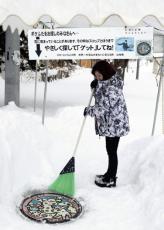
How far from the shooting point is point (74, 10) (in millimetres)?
5246

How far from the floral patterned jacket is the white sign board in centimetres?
97

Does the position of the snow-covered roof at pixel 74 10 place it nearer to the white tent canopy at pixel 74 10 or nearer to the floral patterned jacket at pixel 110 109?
the white tent canopy at pixel 74 10

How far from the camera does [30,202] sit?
495 cm

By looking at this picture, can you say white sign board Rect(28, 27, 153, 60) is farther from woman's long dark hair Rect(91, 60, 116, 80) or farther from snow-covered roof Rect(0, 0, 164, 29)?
woman's long dark hair Rect(91, 60, 116, 80)

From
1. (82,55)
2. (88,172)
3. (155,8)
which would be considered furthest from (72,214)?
(155,8)

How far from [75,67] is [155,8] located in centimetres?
1729

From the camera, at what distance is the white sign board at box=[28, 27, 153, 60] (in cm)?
596

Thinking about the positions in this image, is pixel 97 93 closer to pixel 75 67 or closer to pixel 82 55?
pixel 82 55

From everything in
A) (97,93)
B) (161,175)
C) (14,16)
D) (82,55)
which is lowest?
(161,175)

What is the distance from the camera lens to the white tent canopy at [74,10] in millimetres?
5191

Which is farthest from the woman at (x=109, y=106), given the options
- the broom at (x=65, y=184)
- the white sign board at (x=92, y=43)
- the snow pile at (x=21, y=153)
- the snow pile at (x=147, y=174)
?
the snow pile at (x=21, y=153)

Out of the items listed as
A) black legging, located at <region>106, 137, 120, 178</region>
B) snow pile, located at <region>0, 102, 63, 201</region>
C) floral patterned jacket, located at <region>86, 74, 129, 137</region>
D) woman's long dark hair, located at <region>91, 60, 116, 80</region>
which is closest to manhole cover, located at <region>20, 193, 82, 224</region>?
snow pile, located at <region>0, 102, 63, 201</region>

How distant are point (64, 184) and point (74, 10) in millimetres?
2290

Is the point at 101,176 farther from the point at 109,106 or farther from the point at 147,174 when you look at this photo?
the point at 109,106
